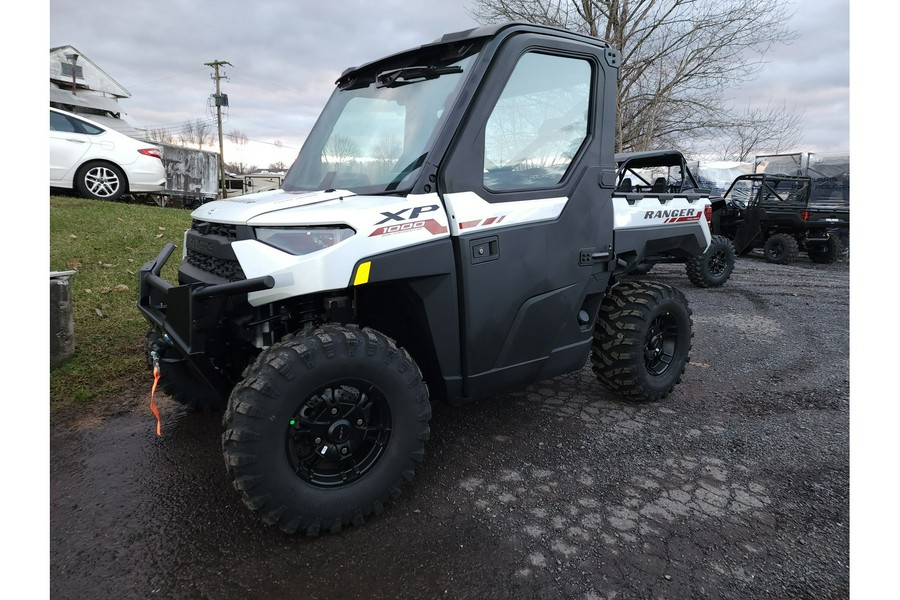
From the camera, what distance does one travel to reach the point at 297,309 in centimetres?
264

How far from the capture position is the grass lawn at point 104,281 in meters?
4.11

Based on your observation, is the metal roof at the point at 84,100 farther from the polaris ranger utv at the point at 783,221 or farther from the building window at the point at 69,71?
the polaris ranger utv at the point at 783,221

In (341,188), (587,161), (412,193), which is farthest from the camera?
(587,161)

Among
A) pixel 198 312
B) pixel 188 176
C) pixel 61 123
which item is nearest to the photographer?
pixel 198 312

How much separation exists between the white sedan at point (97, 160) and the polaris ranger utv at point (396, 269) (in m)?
7.33

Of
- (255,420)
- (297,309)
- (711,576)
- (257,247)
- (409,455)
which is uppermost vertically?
(257,247)

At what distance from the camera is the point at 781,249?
12.3m

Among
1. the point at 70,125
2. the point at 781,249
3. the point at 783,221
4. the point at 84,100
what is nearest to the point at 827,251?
the point at 781,249

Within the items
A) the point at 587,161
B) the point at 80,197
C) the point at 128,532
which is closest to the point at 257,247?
the point at 128,532

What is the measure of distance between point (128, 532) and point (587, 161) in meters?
3.07

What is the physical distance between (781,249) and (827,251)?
1450 mm

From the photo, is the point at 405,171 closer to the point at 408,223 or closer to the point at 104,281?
the point at 408,223

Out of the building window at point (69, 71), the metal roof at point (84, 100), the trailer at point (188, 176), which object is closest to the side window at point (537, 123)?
the trailer at point (188, 176)

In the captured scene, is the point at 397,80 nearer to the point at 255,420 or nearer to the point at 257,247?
the point at 257,247
